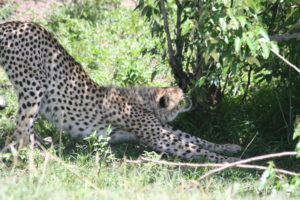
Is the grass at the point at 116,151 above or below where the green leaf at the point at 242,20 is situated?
below

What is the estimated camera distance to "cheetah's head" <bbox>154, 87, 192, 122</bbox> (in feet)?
23.1

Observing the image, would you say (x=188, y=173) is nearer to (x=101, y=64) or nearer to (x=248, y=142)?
(x=248, y=142)

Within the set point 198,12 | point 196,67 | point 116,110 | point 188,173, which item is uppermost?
point 198,12

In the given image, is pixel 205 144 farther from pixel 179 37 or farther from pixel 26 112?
pixel 26 112

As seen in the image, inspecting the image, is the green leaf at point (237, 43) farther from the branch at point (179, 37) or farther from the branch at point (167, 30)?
the branch at point (179, 37)

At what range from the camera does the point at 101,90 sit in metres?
7.03

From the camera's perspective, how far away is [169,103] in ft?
23.2

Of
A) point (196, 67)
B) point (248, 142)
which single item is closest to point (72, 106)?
point (196, 67)

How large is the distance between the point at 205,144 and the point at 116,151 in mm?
1093

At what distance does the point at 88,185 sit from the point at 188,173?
1373 millimetres

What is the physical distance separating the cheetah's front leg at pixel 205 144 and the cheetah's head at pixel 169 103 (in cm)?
16

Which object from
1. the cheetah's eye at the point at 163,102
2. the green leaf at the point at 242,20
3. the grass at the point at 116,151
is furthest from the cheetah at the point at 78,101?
the green leaf at the point at 242,20

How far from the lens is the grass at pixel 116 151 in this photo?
14.5 feet

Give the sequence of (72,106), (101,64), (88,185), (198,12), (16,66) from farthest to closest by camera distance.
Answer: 1. (101,64)
2. (72,106)
3. (16,66)
4. (198,12)
5. (88,185)
